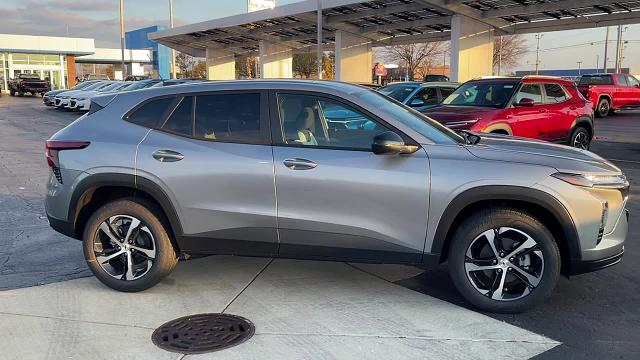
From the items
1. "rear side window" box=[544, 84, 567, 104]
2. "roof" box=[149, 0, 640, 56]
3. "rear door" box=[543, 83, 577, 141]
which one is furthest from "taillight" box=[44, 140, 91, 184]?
"roof" box=[149, 0, 640, 56]

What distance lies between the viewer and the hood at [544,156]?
4.26m

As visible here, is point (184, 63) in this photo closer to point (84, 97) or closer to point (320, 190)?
point (84, 97)

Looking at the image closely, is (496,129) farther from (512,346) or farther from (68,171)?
(68,171)

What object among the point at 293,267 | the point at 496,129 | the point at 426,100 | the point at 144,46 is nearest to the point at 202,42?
the point at 144,46

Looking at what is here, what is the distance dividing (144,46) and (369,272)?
215 ft

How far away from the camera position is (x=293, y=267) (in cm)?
546

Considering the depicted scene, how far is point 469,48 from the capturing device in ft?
94.9

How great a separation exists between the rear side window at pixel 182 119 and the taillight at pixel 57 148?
2.31 ft

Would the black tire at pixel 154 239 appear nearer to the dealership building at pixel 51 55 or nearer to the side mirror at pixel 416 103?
the side mirror at pixel 416 103

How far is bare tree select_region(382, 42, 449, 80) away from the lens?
58.9m

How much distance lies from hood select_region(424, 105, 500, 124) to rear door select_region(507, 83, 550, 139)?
1.42 feet

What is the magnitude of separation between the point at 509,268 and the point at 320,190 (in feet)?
5.02

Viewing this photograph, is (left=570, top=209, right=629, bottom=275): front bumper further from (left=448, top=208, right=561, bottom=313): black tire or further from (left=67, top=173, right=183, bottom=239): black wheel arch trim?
(left=67, top=173, right=183, bottom=239): black wheel arch trim

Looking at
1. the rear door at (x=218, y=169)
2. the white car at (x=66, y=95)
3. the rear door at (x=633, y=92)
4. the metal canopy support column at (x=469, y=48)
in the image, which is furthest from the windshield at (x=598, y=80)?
the rear door at (x=218, y=169)
